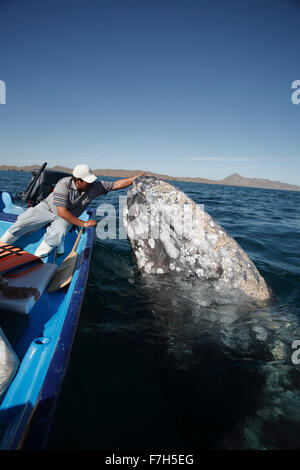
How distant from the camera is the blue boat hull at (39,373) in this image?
4.49 ft

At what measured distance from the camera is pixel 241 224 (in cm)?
977

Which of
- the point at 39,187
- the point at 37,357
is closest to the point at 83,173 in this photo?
the point at 37,357

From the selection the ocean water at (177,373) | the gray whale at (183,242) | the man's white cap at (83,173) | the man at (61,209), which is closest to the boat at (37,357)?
the ocean water at (177,373)

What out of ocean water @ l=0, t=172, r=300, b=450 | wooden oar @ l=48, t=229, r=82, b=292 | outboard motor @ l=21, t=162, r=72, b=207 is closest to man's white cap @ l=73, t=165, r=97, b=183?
wooden oar @ l=48, t=229, r=82, b=292

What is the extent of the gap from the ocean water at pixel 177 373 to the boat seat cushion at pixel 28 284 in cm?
76

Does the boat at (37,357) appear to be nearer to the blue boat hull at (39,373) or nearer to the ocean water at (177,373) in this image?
the blue boat hull at (39,373)

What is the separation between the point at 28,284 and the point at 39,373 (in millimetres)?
1143

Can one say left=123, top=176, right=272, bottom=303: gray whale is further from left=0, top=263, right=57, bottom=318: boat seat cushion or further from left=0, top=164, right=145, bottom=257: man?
left=0, top=263, right=57, bottom=318: boat seat cushion

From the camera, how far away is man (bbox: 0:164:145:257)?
4.06m

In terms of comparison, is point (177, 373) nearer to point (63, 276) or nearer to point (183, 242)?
point (183, 242)

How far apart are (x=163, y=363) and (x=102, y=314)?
3.90 ft

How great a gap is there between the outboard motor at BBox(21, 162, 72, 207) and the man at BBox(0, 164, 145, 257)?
7.19ft

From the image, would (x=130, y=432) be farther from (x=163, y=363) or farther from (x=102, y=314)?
(x=102, y=314)

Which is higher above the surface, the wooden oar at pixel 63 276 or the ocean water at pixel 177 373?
the wooden oar at pixel 63 276
